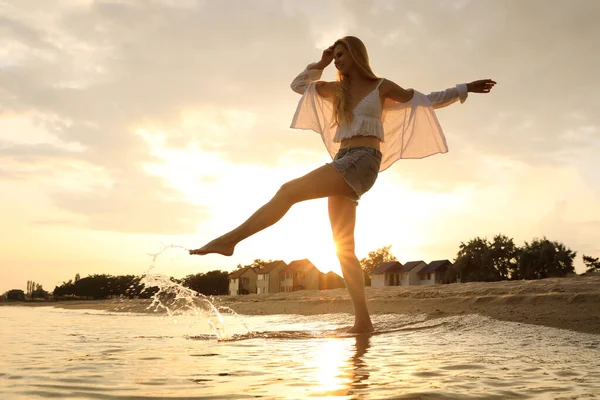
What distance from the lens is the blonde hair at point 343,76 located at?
4.84m

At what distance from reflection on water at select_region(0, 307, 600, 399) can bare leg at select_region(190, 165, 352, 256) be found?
741mm

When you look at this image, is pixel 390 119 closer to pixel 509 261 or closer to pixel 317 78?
pixel 317 78

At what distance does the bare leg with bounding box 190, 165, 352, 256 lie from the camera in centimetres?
402

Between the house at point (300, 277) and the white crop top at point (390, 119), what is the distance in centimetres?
5997

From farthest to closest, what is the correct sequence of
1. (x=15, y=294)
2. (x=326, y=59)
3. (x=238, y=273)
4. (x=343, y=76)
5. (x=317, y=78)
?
(x=238, y=273) → (x=15, y=294) → (x=317, y=78) → (x=326, y=59) → (x=343, y=76)

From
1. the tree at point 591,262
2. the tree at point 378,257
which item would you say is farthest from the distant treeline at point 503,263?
the tree at point 378,257

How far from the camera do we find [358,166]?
4516mm

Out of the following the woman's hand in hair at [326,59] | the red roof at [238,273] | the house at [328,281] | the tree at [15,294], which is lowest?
the tree at [15,294]

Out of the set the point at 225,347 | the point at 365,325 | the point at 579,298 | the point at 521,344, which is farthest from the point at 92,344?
the point at 579,298

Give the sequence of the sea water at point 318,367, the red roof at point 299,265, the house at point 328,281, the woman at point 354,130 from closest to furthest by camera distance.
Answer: the sea water at point 318,367, the woman at point 354,130, the red roof at point 299,265, the house at point 328,281

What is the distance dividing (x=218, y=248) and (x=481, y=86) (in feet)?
9.37

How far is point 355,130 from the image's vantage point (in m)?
4.71

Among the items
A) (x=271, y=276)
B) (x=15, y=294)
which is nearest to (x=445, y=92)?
(x=271, y=276)

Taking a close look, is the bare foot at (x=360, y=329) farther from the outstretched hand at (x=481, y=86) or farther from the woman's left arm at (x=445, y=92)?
the outstretched hand at (x=481, y=86)
